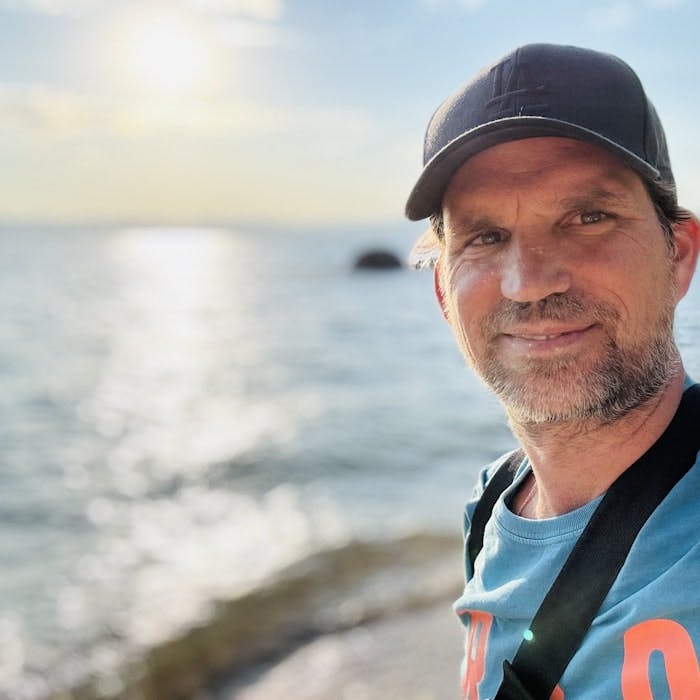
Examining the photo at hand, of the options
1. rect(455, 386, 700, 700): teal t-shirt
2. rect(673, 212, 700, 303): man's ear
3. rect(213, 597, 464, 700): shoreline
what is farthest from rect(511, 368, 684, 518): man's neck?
rect(213, 597, 464, 700): shoreline

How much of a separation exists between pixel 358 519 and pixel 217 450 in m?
5.10

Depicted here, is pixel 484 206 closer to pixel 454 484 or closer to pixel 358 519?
pixel 358 519

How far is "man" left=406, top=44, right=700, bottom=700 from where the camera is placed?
2.02 m

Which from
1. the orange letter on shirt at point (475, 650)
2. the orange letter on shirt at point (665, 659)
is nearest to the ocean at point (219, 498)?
the orange letter on shirt at point (475, 650)

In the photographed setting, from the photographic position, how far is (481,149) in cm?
219

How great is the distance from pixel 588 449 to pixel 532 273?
0.47 meters

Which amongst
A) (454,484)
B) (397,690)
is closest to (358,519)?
(454,484)

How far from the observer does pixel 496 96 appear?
2.11 metres

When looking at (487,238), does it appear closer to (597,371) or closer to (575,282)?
(575,282)

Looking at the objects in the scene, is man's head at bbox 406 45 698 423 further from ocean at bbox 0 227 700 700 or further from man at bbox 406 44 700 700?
ocean at bbox 0 227 700 700

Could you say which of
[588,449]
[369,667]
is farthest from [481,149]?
[369,667]

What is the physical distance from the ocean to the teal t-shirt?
2.58 ft

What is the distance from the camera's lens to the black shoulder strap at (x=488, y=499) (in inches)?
97.6

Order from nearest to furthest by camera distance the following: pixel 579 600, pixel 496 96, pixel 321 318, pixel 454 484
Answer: pixel 579 600 < pixel 496 96 < pixel 454 484 < pixel 321 318
